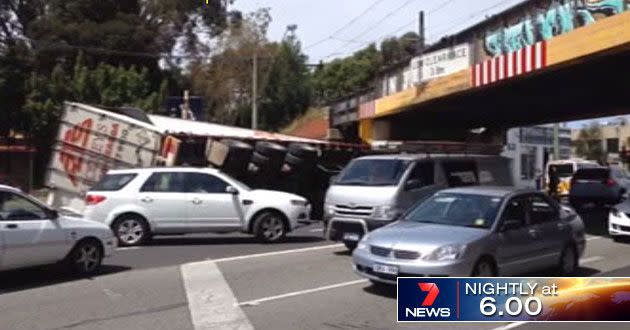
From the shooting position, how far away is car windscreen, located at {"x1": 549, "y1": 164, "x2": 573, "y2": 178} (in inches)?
1394

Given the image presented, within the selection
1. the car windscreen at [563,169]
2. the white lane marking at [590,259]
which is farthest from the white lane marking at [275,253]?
the car windscreen at [563,169]

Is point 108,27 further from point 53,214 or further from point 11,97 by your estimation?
point 53,214

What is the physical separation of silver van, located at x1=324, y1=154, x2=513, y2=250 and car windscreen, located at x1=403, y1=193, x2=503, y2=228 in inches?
86.2

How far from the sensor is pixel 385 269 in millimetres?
9352

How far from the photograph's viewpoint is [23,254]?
1049cm

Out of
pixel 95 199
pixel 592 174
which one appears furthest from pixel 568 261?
pixel 592 174

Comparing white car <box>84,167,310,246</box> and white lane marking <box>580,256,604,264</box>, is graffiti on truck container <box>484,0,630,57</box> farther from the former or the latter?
white car <box>84,167,310,246</box>

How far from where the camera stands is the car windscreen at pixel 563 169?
35406 mm

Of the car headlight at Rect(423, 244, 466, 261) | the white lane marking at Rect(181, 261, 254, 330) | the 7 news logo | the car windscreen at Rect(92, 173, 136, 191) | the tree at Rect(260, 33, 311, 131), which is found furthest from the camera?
the tree at Rect(260, 33, 311, 131)

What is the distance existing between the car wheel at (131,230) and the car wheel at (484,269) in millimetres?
8149

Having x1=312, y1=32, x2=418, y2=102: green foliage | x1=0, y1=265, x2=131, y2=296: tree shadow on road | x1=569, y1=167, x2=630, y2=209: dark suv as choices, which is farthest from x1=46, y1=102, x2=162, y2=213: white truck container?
x1=312, y1=32, x2=418, y2=102: green foliage

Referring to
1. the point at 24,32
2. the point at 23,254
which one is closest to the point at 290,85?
the point at 24,32

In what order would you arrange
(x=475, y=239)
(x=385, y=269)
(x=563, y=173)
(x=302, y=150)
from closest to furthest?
(x=385, y=269)
(x=475, y=239)
(x=302, y=150)
(x=563, y=173)

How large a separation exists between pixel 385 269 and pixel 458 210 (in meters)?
1.76
